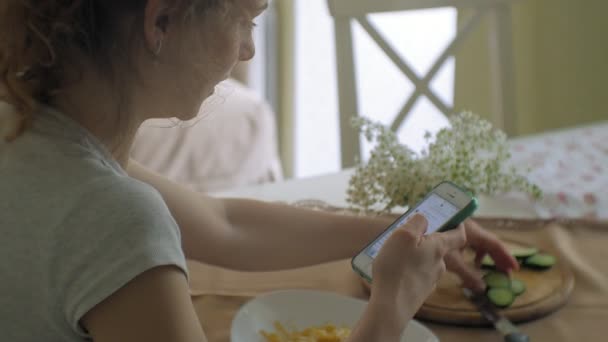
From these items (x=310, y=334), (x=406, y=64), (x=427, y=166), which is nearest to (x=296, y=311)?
(x=310, y=334)

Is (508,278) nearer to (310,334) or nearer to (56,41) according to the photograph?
(310,334)

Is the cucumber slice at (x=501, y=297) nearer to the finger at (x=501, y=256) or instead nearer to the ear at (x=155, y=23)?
the finger at (x=501, y=256)

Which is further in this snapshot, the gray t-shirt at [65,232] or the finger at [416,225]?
the finger at [416,225]

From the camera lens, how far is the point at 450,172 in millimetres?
1019

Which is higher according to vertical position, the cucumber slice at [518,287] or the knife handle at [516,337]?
the cucumber slice at [518,287]

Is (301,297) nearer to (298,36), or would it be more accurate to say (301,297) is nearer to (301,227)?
(301,227)

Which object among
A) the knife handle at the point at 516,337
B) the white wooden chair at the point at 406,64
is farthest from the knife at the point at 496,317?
the white wooden chair at the point at 406,64

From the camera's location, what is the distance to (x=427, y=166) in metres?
1.01

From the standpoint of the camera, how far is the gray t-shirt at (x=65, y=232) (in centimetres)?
58

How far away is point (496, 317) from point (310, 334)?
0.70 ft

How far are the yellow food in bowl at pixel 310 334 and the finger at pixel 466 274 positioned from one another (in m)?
0.16

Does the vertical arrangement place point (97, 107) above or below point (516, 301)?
above

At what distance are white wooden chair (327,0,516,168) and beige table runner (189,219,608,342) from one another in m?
0.51

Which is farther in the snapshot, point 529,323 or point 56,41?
point 529,323
